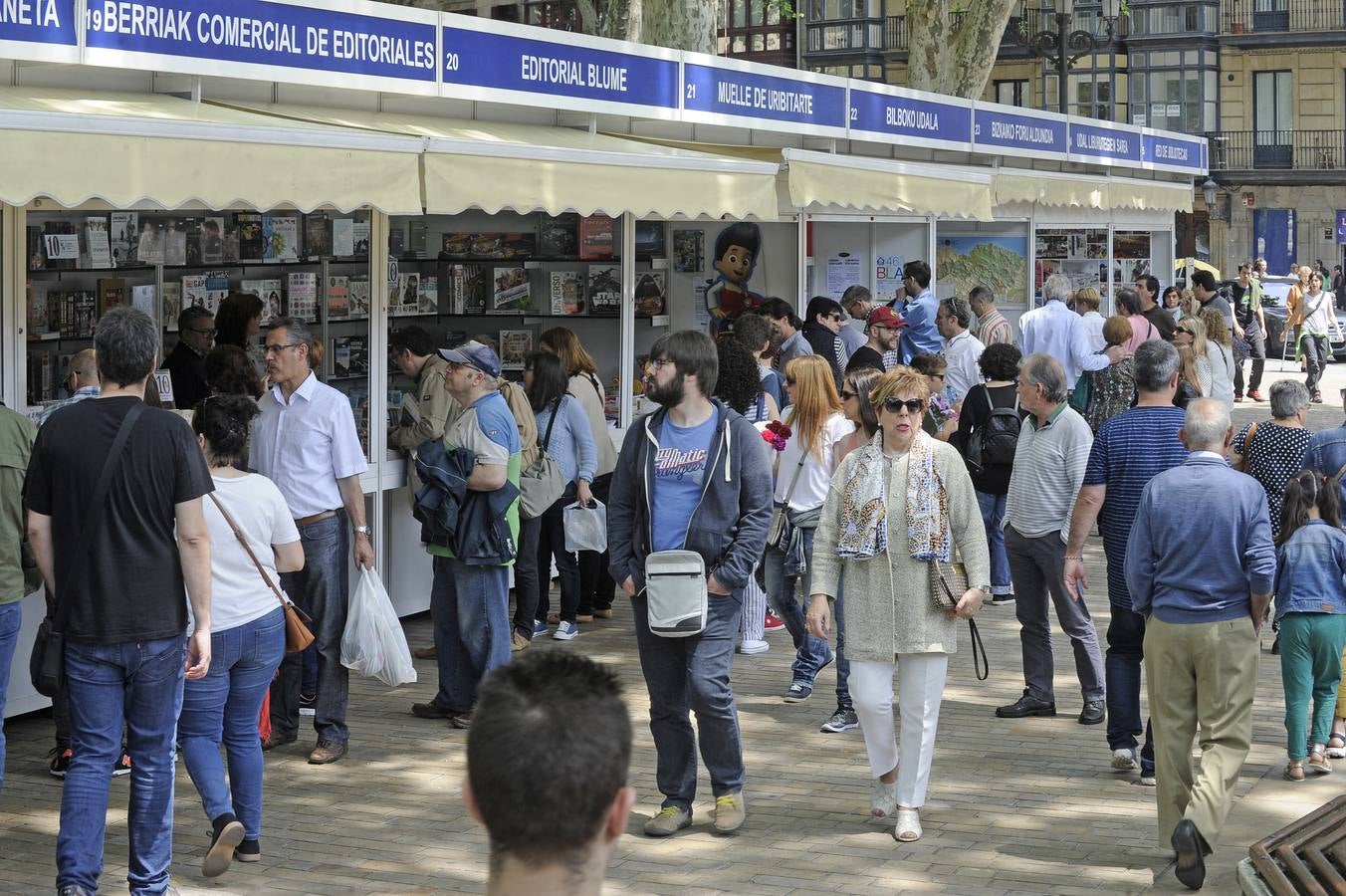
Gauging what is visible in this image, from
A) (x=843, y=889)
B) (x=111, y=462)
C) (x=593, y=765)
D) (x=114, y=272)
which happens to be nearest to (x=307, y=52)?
(x=114, y=272)

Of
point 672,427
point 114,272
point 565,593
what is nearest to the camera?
point 672,427

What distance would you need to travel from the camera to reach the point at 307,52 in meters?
8.44

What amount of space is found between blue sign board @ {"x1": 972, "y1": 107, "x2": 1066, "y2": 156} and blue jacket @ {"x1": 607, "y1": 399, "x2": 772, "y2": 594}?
403 inches

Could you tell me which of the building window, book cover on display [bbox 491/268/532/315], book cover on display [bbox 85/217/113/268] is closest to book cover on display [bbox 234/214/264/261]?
book cover on display [bbox 85/217/113/268]

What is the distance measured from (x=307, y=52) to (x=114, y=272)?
173 cm

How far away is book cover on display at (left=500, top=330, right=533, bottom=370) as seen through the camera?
39.3 ft

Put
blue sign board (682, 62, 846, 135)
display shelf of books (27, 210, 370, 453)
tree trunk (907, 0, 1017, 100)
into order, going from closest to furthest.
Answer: display shelf of books (27, 210, 370, 453), blue sign board (682, 62, 846, 135), tree trunk (907, 0, 1017, 100)

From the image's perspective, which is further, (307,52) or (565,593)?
(565,593)

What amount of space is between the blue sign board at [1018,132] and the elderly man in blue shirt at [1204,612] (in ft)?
34.0

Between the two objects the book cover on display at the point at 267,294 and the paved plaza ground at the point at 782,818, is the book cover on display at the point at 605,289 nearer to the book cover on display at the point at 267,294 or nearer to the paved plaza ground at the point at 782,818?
the book cover on display at the point at 267,294

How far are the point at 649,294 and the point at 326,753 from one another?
5.85 meters

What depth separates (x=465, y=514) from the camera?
768 cm

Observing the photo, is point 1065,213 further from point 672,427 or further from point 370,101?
point 672,427

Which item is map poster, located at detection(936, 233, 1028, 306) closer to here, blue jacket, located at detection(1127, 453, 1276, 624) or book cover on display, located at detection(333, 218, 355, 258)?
book cover on display, located at detection(333, 218, 355, 258)
